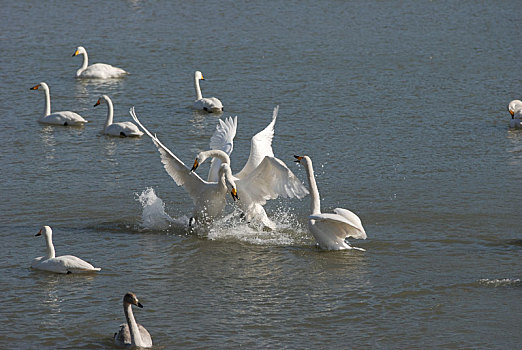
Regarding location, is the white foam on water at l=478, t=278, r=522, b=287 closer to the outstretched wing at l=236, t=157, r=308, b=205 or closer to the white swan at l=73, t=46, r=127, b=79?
the outstretched wing at l=236, t=157, r=308, b=205

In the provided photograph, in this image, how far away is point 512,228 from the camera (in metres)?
12.0

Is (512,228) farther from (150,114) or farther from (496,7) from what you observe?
(496,7)

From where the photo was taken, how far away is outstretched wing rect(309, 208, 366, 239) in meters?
11.0

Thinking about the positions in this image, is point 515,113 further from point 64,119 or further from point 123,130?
point 64,119

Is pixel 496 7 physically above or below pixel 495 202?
above

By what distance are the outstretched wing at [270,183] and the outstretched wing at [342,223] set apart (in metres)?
0.53

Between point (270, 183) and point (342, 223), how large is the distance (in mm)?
1364

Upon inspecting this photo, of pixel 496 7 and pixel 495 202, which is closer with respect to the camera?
pixel 495 202

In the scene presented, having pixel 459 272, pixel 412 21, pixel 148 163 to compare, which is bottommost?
pixel 459 272

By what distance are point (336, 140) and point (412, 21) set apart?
13.1m

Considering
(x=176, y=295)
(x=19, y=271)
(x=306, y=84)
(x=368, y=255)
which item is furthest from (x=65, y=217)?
(x=306, y=84)

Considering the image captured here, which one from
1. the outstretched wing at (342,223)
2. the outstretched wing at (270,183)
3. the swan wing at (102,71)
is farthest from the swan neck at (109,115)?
the outstretched wing at (342,223)

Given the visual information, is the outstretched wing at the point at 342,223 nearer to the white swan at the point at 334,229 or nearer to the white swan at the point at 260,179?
the white swan at the point at 334,229

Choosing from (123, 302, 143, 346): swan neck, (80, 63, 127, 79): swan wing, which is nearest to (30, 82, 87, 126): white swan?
(80, 63, 127, 79): swan wing
